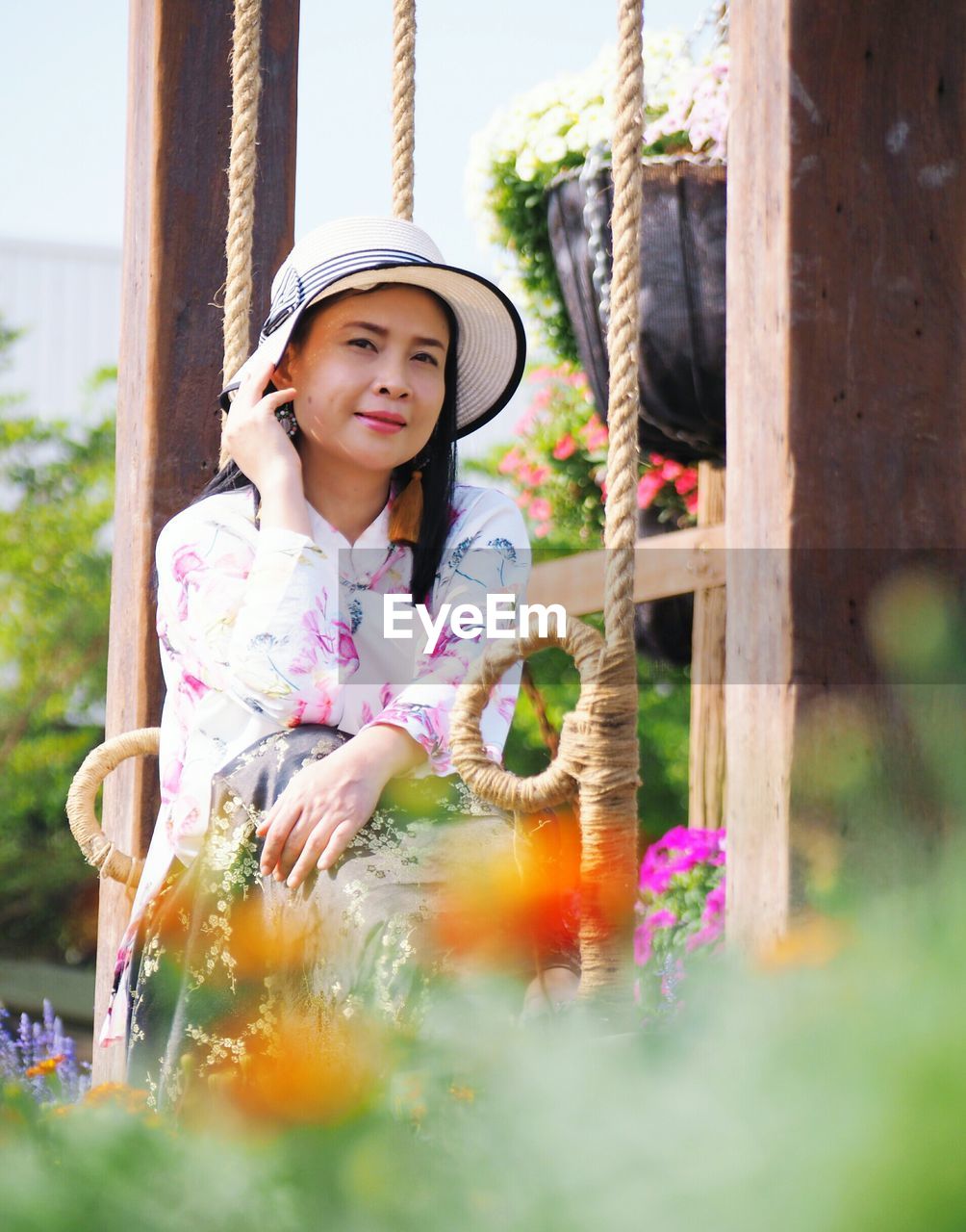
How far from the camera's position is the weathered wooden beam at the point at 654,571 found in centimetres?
331

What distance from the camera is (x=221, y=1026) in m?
1.45

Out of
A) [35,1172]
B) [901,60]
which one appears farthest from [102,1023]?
[35,1172]

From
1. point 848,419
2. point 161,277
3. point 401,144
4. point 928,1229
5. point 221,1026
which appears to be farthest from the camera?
point 161,277

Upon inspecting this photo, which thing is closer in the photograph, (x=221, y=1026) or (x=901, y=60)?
(x=901, y=60)

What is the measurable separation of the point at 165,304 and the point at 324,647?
74 cm

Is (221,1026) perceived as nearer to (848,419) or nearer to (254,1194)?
(848,419)

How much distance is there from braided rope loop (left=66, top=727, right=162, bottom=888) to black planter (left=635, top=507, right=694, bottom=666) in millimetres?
2188

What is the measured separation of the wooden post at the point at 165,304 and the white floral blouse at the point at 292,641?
0.28m

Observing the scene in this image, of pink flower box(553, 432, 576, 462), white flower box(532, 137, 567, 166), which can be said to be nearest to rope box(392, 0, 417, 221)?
white flower box(532, 137, 567, 166)

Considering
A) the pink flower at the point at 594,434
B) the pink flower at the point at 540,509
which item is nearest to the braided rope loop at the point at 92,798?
the pink flower at the point at 594,434

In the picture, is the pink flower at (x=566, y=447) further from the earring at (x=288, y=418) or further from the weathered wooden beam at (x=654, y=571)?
the earring at (x=288, y=418)

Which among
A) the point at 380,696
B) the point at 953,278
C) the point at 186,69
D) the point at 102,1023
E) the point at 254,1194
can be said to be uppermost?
the point at 186,69

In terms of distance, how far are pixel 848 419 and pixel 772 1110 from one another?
37.2 inches

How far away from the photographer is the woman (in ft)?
4.60
